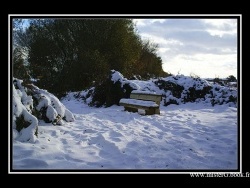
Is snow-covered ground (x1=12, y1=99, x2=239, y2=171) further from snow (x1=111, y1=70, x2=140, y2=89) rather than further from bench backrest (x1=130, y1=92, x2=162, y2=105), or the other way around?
snow (x1=111, y1=70, x2=140, y2=89)

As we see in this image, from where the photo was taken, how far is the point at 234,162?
15.7 ft

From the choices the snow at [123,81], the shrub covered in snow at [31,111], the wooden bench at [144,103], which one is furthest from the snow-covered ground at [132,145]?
the snow at [123,81]

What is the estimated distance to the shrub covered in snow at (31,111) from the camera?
17.3ft

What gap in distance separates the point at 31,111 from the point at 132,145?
252cm

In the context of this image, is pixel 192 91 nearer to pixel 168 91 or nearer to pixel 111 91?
pixel 168 91

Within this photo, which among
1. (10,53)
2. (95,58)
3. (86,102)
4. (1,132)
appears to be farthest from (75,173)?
(95,58)

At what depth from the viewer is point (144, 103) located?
9508 millimetres

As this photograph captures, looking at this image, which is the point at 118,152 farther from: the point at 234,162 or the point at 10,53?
the point at 10,53

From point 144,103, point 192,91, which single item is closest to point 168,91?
point 192,91

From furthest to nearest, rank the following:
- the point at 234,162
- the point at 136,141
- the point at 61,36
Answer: the point at 61,36 → the point at 136,141 → the point at 234,162

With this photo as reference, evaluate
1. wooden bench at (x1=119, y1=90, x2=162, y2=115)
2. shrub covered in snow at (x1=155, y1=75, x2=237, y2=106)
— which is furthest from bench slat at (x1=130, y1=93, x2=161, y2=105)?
shrub covered in snow at (x1=155, y1=75, x2=237, y2=106)

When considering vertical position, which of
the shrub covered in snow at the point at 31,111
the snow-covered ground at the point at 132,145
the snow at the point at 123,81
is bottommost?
the snow-covered ground at the point at 132,145

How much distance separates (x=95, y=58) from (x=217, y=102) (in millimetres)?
9453

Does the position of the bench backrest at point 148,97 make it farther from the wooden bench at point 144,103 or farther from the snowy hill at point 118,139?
the snowy hill at point 118,139
